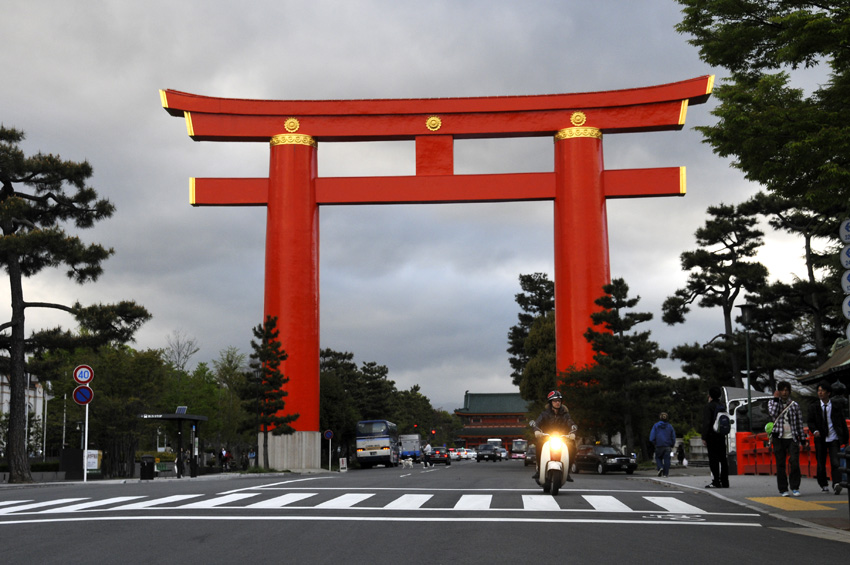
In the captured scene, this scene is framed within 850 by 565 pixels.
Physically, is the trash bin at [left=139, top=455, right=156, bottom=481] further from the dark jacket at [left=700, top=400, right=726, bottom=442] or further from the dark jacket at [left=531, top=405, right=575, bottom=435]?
the dark jacket at [left=700, top=400, right=726, bottom=442]

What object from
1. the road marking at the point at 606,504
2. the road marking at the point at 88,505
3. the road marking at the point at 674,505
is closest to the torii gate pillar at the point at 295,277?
the road marking at the point at 88,505

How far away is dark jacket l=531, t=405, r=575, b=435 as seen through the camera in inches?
510

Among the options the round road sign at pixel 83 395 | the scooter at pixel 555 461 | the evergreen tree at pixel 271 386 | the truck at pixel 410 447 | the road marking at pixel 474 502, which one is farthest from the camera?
the truck at pixel 410 447

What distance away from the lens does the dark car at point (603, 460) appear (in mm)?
27953

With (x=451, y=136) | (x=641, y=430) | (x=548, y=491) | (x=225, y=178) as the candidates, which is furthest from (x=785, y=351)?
(x=548, y=491)

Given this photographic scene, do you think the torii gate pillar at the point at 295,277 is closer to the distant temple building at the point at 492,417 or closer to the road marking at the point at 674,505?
the road marking at the point at 674,505

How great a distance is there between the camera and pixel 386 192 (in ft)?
121

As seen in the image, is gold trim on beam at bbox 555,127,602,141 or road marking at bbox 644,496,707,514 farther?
gold trim on beam at bbox 555,127,602,141

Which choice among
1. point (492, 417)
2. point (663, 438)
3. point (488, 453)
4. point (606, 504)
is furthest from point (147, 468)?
point (492, 417)

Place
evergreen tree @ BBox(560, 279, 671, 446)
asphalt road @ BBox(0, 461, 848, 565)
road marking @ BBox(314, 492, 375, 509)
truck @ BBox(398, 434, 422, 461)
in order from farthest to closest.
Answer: truck @ BBox(398, 434, 422, 461)
evergreen tree @ BBox(560, 279, 671, 446)
road marking @ BBox(314, 492, 375, 509)
asphalt road @ BBox(0, 461, 848, 565)

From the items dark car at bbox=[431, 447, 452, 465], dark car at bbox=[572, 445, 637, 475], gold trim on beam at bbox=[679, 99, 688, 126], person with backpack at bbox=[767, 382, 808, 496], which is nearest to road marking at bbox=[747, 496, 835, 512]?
person with backpack at bbox=[767, 382, 808, 496]

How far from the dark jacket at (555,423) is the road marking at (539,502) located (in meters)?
0.97

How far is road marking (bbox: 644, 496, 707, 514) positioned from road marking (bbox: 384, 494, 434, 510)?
3.07 m

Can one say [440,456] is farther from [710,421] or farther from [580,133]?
[710,421]
